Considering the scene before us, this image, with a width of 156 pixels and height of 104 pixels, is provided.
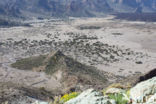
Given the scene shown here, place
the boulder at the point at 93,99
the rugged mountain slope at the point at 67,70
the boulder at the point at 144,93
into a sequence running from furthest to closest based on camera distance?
the rugged mountain slope at the point at 67,70, the boulder at the point at 93,99, the boulder at the point at 144,93

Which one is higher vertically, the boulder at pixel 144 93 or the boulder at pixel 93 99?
the boulder at pixel 144 93

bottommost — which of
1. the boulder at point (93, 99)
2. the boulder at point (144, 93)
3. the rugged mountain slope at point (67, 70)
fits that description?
the rugged mountain slope at point (67, 70)

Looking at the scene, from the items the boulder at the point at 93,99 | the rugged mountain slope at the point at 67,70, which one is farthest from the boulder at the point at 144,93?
the rugged mountain slope at the point at 67,70

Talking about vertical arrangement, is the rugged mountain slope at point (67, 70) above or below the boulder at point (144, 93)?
below

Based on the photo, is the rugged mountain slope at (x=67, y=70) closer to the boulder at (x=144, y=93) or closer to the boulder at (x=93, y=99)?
the boulder at (x=93, y=99)

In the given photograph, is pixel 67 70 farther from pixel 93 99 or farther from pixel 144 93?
pixel 144 93

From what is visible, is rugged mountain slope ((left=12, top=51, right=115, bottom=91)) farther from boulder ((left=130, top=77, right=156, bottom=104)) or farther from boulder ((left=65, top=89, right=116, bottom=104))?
boulder ((left=130, top=77, right=156, bottom=104))

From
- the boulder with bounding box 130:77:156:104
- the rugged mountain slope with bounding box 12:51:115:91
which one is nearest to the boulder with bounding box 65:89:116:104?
the boulder with bounding box 130:77:156:104

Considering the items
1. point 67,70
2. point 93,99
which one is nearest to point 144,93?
point 93,99

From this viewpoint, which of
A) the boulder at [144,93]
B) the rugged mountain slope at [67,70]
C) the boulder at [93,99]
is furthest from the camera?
the rugged mountain slope at [67,70]

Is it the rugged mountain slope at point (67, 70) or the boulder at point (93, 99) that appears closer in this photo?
the boulder at point (93, 99)

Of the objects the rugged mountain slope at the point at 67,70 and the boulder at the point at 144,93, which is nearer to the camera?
the boulder at the point at 144,93

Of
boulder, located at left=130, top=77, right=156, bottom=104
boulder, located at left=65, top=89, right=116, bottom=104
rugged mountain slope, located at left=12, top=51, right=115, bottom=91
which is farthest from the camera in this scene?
rugged mountain slope, located at left=12, top=51, right=115, bottom=91
